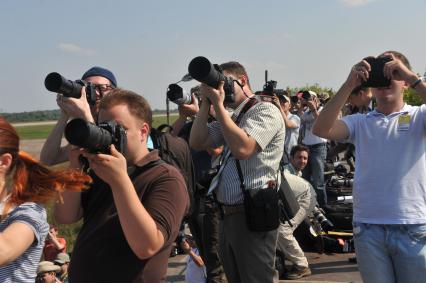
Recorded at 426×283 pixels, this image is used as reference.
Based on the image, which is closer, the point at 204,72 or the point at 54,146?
the point at 204,72

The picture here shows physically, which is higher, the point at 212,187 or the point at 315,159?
the point at 212,187

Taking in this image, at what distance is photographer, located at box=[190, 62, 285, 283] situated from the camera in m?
2.96

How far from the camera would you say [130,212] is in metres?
1.66

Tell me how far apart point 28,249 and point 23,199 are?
19cm

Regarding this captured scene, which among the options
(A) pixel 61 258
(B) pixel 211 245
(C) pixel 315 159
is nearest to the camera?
(B) pixel 211 245

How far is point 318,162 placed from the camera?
757 centimetres

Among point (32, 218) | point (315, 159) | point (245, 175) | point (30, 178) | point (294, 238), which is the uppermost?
point (30, 178)

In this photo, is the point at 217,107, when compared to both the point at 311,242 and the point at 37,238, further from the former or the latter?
the point at 311,242

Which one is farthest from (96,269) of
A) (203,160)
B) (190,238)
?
(190,238)

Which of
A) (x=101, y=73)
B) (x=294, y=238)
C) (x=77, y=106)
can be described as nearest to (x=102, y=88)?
(x=101, y=73)

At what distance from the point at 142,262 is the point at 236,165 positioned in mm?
1323

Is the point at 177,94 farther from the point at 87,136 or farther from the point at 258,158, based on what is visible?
the point at 87,136

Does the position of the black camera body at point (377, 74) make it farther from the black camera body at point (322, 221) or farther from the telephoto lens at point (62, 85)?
the black camera body at point (322, 221)

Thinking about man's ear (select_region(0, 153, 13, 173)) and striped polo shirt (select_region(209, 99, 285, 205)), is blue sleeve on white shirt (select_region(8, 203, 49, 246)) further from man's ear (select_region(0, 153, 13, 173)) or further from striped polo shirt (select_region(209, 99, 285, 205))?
striped polo shirt (select_region(209, 99, 285, 205))
